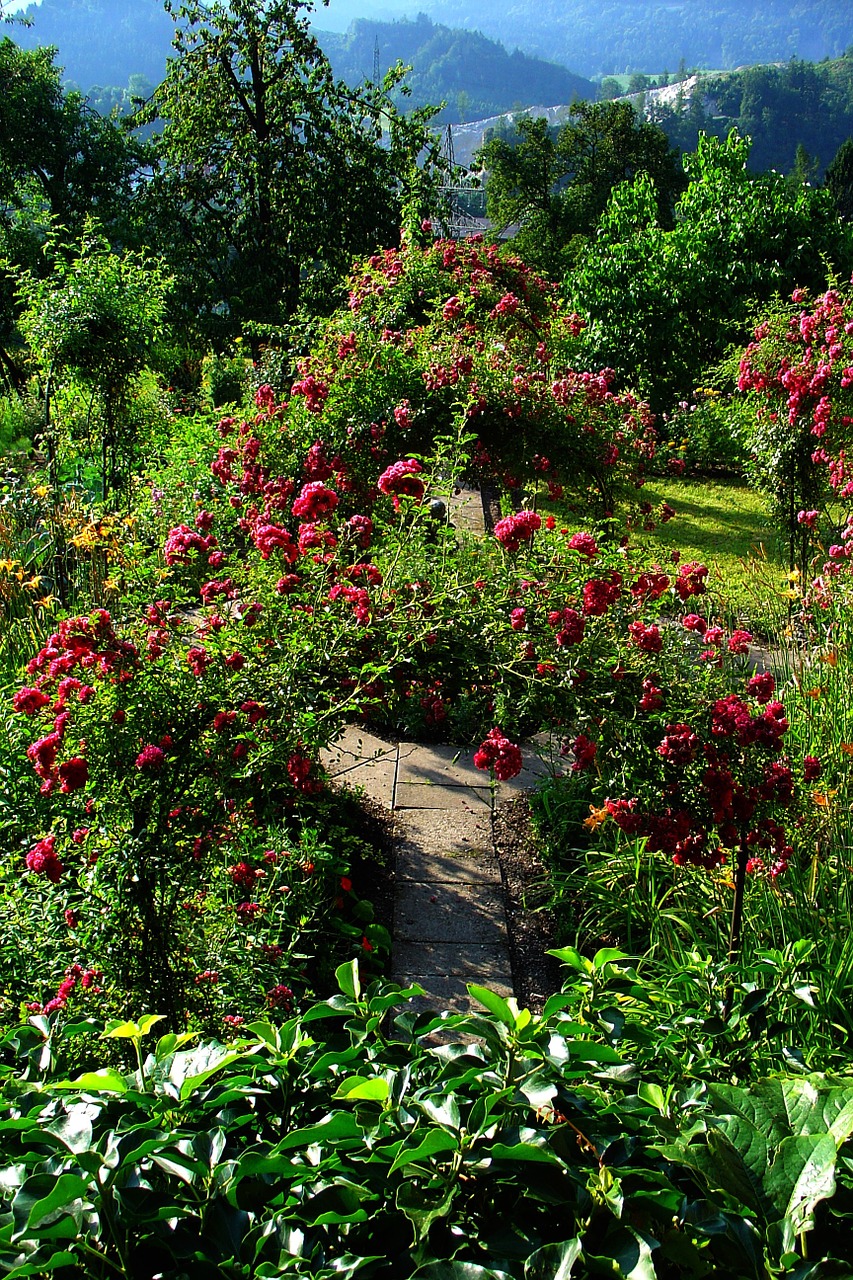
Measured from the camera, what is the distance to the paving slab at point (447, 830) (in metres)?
3.46

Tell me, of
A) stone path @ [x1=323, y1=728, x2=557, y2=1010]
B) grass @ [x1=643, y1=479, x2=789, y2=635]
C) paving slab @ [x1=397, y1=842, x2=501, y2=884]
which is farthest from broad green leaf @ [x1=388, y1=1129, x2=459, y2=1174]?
grass @ [x1=643, y1=479, x2=789, y2=635]

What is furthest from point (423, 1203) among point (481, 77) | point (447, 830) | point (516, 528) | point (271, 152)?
point (481, 77)

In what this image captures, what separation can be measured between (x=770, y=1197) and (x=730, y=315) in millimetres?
9928

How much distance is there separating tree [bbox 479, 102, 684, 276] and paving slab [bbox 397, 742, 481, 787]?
26285mm

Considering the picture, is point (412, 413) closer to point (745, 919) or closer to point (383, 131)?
point (745, 919)

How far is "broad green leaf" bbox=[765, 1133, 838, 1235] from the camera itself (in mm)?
861

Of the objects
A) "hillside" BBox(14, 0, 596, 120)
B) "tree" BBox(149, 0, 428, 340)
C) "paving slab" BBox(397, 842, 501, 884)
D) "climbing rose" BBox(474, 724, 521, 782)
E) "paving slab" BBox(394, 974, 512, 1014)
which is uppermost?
"hillside" BBox(14, 0, 596, 120)

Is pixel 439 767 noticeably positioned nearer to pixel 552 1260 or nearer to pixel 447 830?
pixel 447 830

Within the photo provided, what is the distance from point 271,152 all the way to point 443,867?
11603 millimetres

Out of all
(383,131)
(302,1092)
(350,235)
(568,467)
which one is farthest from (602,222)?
(302,1092)

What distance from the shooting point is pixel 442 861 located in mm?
3387

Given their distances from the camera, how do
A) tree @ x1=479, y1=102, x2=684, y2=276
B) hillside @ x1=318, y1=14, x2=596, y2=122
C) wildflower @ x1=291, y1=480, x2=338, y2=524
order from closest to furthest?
wildflower @ x1=291, y1=480, x2=338, y2=524 → tree @ x1=479, y1=102, x2=684, y2=276 → hillside @ x1=318, y1=14, x2=596, y2=122

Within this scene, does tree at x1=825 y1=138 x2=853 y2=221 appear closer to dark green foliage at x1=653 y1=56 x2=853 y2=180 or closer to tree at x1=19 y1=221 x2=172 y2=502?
tree at x1=19 y1=221 x2=172 y2=502

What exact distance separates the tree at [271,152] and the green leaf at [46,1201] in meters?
12.1
